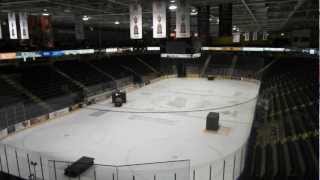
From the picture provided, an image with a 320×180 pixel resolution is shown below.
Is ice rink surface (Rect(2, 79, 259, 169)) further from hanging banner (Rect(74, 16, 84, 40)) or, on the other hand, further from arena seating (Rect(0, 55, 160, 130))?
hanging banner (Rect(74, 16, 84, 40))

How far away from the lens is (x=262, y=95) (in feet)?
85.0

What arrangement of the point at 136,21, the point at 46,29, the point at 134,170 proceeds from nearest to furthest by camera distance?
the point at 134,170, the point at 136,21, the point at 46,29

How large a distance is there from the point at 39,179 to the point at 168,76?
31.3 m

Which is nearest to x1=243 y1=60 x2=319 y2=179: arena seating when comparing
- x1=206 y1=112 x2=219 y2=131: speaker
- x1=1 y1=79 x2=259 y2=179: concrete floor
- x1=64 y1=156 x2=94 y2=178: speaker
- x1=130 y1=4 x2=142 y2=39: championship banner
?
x1=1 y1=79 x2=259 y2=179: concrete floor

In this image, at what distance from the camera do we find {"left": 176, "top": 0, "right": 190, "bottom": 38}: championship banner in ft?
64.9

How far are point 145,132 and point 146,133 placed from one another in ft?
0.64

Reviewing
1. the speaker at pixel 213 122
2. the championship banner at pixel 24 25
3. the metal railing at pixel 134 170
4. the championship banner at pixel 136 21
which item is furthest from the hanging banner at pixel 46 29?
the speaker at pixel 213 122

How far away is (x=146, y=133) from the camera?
1573 cm

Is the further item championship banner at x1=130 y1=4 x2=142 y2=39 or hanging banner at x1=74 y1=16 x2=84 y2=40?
hanging banner at x1=74 y1=16 x2=84 y2=40

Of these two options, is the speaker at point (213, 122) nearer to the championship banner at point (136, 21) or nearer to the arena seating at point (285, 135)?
the arena seating at point (285, 135)

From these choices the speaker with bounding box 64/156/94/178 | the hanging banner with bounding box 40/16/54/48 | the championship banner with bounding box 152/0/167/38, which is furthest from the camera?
the hanging banner with bounding box 40/16/54/48

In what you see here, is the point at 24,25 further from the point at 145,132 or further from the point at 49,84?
the point at 145,132

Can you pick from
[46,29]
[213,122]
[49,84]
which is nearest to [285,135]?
[213,122]

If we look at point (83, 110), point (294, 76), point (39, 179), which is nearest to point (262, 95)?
point (294, 76)
